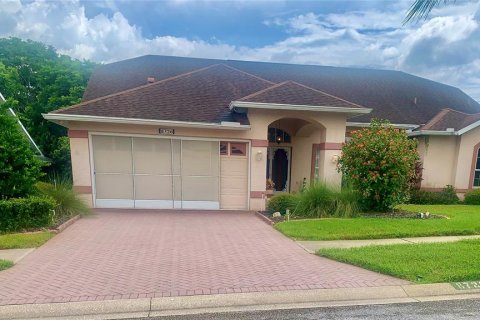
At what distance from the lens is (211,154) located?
35.9 feet

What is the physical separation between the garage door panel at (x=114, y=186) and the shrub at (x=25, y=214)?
3.15 metres

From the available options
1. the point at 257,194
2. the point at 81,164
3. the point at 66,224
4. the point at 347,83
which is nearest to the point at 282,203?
the point at 257,194

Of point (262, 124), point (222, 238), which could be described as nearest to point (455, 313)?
point (222, 238)

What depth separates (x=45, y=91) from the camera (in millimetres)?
17625

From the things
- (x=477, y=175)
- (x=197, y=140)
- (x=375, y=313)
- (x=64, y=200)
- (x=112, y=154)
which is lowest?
(x=375, y=313)

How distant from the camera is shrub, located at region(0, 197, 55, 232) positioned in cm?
671

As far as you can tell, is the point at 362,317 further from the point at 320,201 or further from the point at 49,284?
the point at 320,201

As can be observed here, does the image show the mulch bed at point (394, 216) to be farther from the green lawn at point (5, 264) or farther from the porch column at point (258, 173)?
the green lawn at point (5, 264)

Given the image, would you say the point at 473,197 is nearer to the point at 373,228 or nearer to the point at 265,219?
the point at 373,228

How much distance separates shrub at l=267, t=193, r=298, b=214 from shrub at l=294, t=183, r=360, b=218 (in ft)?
1.14

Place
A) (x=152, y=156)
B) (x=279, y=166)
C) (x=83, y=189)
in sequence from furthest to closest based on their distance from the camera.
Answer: (x=279, y=166) → (x=152, y=156) → (x=83, y=189)

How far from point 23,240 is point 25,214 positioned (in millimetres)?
1082

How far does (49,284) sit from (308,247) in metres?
4.82

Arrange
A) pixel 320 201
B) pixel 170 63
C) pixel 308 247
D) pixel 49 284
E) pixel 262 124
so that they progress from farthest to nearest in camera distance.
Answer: pixel 170 63 < pixel 262 124 < pixel 320 201 < pixel 308 247 < pixel 49 284
